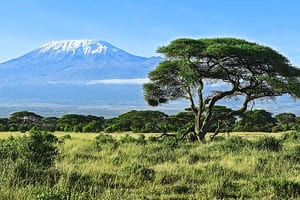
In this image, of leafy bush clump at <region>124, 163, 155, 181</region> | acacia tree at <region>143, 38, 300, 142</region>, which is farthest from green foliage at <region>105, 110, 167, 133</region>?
leafy bush clump at <region>124, 163, 155, 181</region>

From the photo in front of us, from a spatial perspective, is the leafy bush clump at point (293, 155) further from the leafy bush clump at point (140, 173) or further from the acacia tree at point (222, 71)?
the acacia tree at point (222, 71)

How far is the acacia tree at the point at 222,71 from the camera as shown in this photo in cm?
1938

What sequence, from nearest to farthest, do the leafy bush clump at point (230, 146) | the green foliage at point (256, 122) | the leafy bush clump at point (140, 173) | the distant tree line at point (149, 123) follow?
the leafy bush clump at point (140, 173) → the leafy bush clump at point (230, 146) → the distant tree line at point (149, 123) → the green foliage at point (256, 122)

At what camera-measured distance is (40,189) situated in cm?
667

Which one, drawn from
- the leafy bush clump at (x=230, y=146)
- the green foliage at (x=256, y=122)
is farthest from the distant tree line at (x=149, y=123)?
the leafy bush clump at (x=230, y=146)

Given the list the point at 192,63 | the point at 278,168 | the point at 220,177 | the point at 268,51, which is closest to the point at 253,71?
the point at 268,51

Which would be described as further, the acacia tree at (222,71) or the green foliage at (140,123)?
the green foliage at (140,123)

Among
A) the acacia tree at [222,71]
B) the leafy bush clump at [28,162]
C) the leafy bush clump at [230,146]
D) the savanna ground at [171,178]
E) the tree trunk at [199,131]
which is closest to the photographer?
the savanna ground at [171,178]

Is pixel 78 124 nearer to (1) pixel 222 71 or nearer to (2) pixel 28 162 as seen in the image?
(1) pixel 222 71

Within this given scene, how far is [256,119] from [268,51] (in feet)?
61.5

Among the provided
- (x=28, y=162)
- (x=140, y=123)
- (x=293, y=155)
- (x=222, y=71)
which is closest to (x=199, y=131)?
(x=222, y=71)

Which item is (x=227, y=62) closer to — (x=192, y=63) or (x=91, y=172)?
(x=192, y=63)

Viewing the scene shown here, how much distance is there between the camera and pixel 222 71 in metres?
21.6

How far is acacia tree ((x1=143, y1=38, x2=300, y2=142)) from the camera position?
19.4 meters
